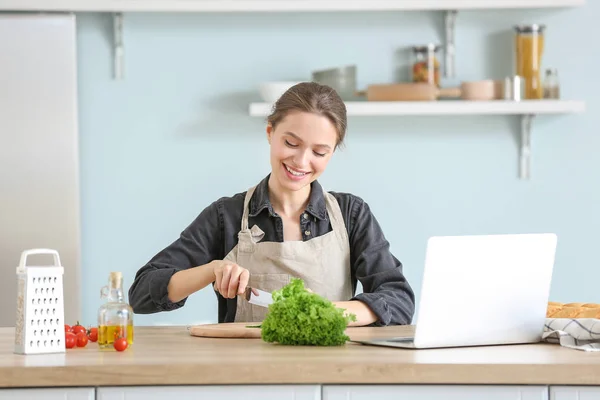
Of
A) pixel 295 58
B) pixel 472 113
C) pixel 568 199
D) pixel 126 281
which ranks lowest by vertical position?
pixel 126 281

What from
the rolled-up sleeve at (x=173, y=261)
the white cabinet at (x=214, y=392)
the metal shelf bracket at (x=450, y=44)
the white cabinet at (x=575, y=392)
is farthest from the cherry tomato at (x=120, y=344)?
the metal shelf bracket at (x=450, y=44)

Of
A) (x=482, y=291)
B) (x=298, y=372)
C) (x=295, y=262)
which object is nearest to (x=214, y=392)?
(x=298, y=372)

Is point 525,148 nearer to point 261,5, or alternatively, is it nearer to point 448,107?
point 448,107

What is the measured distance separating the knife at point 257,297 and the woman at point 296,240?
0.12 metres

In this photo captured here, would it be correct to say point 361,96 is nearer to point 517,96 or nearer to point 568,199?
point 517,96

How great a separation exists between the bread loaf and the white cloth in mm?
106

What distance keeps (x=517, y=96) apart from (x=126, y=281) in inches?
64.3

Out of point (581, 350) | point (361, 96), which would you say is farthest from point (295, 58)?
point (581, 350)

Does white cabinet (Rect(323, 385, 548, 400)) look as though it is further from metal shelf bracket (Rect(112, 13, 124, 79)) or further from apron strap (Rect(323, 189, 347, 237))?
metal shelf bracket (Rect(112, 13, 124, 79))

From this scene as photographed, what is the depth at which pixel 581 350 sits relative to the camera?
162 cm

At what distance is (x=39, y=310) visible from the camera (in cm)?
159

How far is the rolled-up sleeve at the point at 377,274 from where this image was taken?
204cm

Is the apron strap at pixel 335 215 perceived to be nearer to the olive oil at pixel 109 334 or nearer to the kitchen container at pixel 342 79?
the olive oil at pixel 109 334

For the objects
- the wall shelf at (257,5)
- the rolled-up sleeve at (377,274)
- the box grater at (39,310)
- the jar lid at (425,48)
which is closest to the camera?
the box grater at (39,310)
